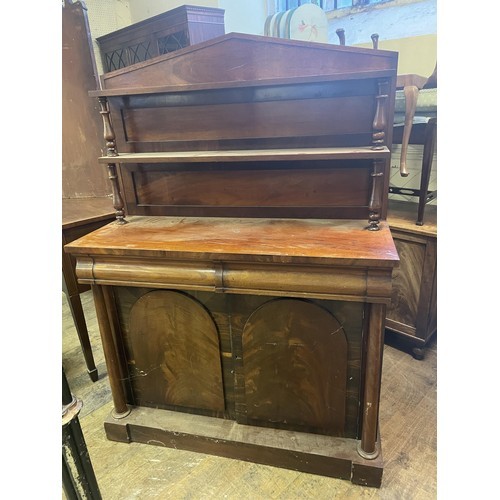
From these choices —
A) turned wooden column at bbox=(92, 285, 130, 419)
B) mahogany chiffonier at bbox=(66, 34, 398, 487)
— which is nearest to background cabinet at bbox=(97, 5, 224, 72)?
mahogany chiffonier at bbox=(66, 34, 398, 487)

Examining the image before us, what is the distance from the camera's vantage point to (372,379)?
48.9 inches

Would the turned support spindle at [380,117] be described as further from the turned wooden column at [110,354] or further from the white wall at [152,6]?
the white wall at [152,6]

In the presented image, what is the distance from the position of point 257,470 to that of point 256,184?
1142mm

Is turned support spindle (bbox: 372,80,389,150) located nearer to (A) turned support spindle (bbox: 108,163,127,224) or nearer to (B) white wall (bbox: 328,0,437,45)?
(A) turned support spindle (bbox: 108,163,127,224)

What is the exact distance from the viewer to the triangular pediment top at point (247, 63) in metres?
1.23

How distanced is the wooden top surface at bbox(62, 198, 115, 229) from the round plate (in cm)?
132

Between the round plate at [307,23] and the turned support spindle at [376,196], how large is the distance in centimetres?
98

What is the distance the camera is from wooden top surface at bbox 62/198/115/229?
5.76ft

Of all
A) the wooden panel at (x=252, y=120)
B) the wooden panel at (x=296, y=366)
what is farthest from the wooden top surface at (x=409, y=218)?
the wooden panel at (x=296, y=366)

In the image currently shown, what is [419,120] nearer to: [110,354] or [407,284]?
[407,284]

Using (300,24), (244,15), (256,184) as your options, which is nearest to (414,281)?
(256,184)

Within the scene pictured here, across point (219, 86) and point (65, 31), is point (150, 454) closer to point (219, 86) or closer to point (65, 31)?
point (219, 86)

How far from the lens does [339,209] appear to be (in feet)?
4.63

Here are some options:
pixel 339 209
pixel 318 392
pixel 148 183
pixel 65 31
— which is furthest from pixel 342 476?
pixel 65 31
